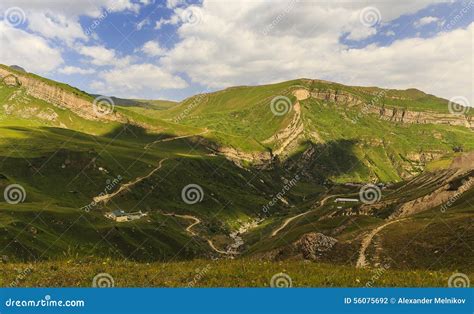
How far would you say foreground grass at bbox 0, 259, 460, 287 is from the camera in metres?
16.9

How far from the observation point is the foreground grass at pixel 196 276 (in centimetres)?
1686

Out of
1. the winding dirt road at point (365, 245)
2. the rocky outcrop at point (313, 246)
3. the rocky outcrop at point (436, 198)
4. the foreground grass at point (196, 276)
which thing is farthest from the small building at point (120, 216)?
the foreground grass at point (196, 276)

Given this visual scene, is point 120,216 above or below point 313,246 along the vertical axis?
below

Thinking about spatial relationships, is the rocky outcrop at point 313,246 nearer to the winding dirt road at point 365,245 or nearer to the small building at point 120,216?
the winding dirt road at point 365,245

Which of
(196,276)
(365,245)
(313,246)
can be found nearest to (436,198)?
(365,245)

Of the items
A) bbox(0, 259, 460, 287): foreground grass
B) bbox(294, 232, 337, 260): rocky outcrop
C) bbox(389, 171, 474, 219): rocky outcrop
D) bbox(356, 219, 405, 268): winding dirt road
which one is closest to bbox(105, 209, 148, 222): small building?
bbox(389, 171, 474, 219): rocky outcrop

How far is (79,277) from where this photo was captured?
17.5 metres

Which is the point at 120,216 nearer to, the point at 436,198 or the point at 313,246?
the point at 436,198

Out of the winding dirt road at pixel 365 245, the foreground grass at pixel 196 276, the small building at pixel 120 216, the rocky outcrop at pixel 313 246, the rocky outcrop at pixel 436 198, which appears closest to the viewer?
the foreground grass at pixel 196 276

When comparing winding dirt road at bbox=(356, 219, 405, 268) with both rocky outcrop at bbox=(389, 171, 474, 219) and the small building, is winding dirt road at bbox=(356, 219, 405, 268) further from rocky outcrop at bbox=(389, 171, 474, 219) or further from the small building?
the small building

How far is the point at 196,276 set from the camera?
18125 mm

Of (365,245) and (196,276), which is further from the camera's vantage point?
(365,245)

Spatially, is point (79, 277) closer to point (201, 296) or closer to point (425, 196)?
point (201, 296)

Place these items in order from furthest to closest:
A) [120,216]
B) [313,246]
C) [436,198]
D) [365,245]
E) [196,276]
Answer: [120,216] → [436,198] → [365,245] → [313,246] → [196,276]
